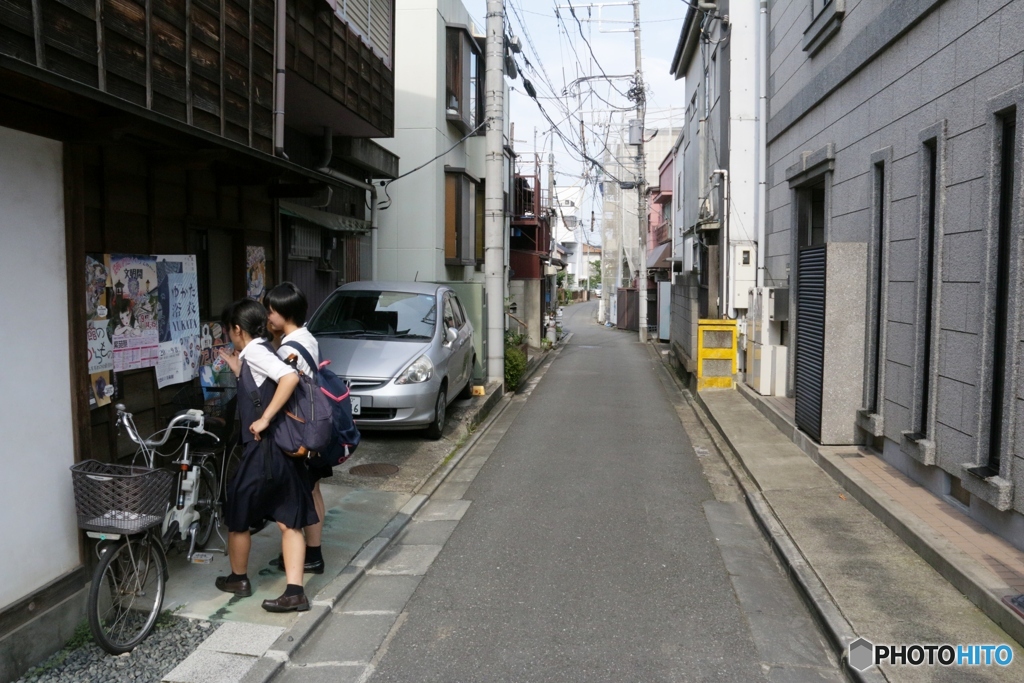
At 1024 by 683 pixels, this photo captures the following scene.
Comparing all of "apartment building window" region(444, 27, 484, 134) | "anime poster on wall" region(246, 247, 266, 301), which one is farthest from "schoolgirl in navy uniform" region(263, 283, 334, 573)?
"apartment building window" region(444, 27, 484, 134)

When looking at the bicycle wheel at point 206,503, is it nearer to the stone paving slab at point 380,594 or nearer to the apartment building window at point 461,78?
the stone paving slab at point 380,594

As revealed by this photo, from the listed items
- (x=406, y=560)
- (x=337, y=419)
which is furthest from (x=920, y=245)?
(x=337, y=419)

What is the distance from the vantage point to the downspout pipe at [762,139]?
583 inches

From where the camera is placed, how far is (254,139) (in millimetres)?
7320

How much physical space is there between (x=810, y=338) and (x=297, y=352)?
22.5ft

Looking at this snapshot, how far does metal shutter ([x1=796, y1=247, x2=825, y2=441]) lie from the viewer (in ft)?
30.8

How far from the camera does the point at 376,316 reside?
11203 millimetres

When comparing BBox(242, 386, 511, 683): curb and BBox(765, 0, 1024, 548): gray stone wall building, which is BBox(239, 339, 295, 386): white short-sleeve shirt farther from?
BBox(765, 0, 1024, 548): gray stone wall building

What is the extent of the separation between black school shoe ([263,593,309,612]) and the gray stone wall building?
4.66 metres

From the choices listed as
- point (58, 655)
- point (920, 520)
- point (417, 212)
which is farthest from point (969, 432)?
point (417, 212)

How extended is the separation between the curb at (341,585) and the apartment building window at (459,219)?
338 inches

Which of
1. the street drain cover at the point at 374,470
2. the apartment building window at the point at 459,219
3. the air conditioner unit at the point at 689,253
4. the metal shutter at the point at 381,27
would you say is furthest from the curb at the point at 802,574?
the air conditioner unit at the point at 689,253

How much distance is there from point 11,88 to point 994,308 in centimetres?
624

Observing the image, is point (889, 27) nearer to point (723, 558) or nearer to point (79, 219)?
point (723, 558)
